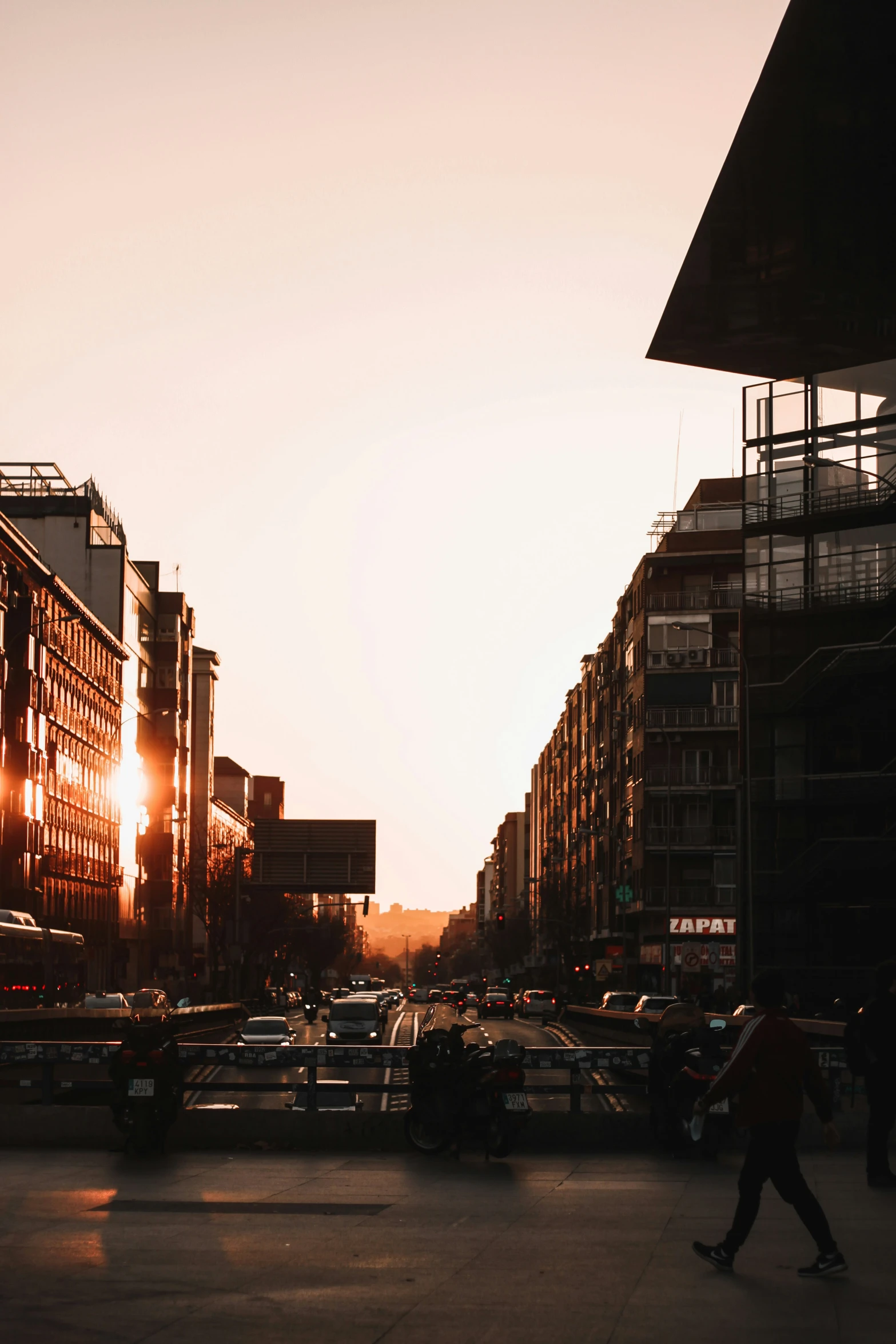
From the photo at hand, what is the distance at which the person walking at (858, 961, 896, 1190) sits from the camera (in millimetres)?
14242

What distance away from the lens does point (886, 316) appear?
4194cm

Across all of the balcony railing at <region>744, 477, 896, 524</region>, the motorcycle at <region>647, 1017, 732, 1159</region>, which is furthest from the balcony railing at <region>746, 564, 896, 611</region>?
the motorcycle at <region>647, 1017, 732, 1159</region>

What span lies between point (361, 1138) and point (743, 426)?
36765 mm

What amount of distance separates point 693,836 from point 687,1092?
236 ft

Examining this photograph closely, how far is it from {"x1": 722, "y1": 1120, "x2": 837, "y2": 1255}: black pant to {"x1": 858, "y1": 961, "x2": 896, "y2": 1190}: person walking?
454 centimetres

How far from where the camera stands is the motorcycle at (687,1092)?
17.9 m

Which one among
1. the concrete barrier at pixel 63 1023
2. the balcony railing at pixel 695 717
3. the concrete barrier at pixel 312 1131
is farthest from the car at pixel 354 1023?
the balcony railing at pixel 695 717

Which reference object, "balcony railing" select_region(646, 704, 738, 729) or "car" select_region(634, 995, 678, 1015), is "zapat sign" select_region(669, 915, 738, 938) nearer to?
"balcony railing" select_region(646, 704, 738, 729)

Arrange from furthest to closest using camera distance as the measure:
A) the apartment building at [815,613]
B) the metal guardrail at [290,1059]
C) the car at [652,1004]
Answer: the car at [652,1004] < the apartment building at [815,613] < the metal guardrail at [290,1059]

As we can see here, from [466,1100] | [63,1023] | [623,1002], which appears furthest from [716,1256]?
[623,1002]

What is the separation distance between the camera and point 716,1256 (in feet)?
33.0

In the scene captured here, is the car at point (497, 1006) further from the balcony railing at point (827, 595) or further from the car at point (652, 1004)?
the balcony railing at point (827, 595)

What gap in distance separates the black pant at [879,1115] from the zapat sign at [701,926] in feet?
241

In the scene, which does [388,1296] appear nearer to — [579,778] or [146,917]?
[146,917]
